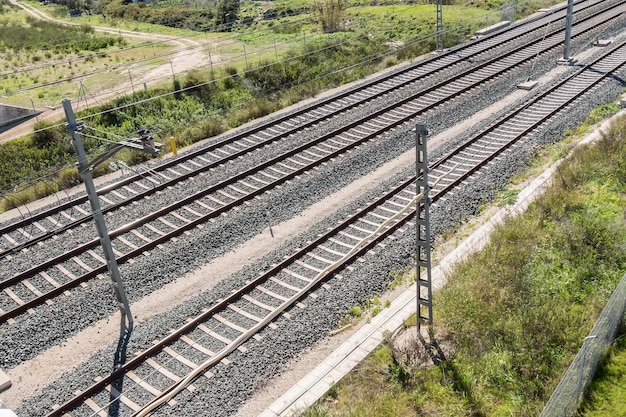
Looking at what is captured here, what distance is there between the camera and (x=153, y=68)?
1494 inches

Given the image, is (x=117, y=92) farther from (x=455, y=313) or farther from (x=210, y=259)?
(x=455, y=313)

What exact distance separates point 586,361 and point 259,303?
687 centimetres

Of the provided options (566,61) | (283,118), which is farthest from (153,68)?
(566,61)

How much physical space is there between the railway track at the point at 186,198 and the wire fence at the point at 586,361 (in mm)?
9417

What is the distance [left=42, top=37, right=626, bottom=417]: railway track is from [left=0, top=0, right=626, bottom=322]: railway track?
3251 millimetres

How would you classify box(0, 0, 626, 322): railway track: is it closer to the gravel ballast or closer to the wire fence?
the gravel ballast

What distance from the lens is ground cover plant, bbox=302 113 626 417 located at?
10.1 m

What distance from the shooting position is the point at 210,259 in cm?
1523

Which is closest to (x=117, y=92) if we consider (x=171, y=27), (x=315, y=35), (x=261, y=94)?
(x=261, y=94)

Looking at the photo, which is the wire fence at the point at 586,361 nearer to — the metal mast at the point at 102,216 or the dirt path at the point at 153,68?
the metal mast at the point at 102,216

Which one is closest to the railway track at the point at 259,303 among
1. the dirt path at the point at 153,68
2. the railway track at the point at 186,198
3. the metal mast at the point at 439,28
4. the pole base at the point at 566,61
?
the railway track at the point at 186,198

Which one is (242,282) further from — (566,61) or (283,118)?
(566,61)

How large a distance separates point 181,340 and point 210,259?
10.9ft

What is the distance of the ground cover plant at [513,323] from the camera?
399 inches
